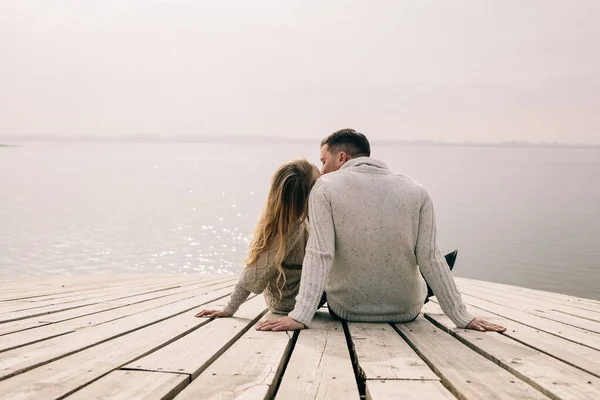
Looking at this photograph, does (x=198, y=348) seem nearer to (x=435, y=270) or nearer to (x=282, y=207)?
(x=282, y=207)

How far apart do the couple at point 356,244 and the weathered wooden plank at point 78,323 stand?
81 cm

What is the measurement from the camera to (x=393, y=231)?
11.0 feet

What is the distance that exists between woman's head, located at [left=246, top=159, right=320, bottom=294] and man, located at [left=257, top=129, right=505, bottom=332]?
0.22 m

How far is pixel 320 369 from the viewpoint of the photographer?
2.35m

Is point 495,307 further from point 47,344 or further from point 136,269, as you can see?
point 136,269

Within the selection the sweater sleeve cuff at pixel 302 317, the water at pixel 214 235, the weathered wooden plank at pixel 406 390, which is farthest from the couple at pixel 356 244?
the water at pixel 214 235

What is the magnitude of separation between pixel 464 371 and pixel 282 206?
1641mm

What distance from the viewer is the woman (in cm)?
361

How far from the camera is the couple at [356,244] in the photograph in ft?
10.8

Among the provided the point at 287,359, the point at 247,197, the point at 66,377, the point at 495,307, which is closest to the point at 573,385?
the point at 287,359

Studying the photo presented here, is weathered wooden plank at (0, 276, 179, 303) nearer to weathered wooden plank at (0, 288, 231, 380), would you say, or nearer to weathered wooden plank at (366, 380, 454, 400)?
weathered wooden plank at (0, 288, 231, 380)

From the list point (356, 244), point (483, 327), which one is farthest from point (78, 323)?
point (483, 327)

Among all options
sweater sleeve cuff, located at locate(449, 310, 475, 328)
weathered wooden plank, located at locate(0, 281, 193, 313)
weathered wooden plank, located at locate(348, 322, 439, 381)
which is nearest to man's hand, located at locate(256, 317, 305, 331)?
weathered wooden plank, located at locate(348, 322, 439, 381)

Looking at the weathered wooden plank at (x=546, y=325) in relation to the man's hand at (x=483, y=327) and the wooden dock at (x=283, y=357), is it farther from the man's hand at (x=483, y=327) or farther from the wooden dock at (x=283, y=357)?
the man's hand at (x=483, y=327)
